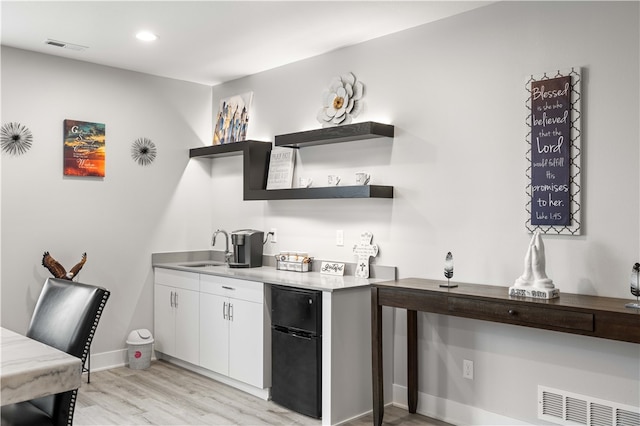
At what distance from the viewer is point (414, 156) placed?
3.62 m

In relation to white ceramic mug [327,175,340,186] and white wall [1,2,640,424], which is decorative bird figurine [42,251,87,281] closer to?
white wall [1,2,640,424]

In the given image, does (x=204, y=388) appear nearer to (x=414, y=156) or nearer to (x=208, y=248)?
(x=208, y=248)

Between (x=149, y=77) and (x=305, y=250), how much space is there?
212 cm

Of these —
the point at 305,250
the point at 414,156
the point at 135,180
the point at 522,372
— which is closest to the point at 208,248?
the point at 135,180

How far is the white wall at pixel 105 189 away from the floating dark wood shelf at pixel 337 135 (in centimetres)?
131

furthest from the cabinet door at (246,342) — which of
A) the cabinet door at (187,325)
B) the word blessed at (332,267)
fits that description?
the word blessed at (332,267)

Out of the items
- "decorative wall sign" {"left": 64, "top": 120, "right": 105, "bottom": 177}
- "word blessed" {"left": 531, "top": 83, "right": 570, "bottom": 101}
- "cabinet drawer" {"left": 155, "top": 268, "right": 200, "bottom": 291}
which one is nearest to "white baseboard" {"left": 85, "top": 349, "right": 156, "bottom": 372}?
"cabinet drawer" {"left": 155, "top": 268, "right": 200, "bottom": 291}

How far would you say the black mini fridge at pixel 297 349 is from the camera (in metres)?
3.42

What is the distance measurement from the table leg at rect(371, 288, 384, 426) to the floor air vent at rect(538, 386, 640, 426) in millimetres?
876

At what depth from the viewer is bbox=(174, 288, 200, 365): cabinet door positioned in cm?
439

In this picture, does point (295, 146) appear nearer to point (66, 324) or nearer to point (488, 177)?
point (488, 177)

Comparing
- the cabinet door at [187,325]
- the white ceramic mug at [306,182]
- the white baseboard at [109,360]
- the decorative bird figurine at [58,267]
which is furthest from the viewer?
the white baseboard at [109,360]

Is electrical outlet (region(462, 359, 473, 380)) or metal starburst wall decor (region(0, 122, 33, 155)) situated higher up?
metal starburst wall decor (region(0, 122, 33, 155))

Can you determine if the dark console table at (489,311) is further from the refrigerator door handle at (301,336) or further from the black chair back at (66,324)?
the black chair back at (66,324)
